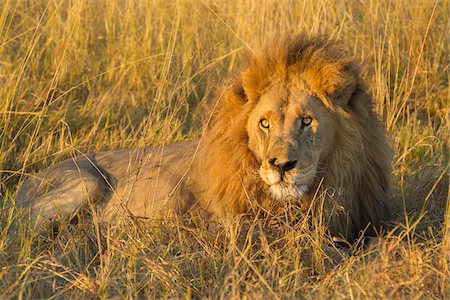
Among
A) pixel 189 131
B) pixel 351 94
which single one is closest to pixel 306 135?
pixel 351 94

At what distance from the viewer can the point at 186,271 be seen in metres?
3.64

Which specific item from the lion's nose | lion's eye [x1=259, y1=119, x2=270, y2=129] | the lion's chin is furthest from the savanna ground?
lion's eye [x1=259, y1=119, x2=270, y2=129]

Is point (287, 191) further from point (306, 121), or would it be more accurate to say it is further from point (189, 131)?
point (189, 131)

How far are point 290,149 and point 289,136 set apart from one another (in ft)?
0.32

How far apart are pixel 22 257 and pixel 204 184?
3.40 ft

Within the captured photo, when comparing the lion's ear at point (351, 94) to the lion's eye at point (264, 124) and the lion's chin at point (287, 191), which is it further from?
the lion's chin at point (287, 191)

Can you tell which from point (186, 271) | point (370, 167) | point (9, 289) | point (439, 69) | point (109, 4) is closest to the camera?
point (9, 289)

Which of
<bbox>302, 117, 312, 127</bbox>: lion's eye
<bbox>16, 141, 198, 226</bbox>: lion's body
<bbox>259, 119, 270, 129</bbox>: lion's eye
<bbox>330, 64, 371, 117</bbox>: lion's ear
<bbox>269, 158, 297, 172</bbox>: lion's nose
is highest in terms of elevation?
<bbox>330, 64, 371, 117</bbox>: lion's ear

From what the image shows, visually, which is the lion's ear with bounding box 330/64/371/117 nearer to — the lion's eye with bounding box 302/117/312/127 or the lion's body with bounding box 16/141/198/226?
the lion's eye with bounding box 302/117/312/127

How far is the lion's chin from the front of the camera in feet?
12.5

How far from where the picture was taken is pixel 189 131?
19.0 feet

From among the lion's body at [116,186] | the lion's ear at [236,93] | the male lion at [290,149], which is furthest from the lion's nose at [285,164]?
the lion's body at [116,186]

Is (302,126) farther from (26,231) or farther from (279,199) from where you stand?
(26,231)

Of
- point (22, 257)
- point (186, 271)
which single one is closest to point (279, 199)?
point (186, 271)
